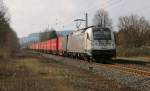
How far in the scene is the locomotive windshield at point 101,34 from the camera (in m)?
33.1

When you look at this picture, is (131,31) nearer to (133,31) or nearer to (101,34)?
(133,31)

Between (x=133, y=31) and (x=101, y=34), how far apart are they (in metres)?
49.9

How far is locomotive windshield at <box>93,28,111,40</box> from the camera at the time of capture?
33.1 meters

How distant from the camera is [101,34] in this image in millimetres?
33312

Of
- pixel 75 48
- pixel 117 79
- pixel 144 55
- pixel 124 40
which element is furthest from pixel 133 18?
pixel 117 79

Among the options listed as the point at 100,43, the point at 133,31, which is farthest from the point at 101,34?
the point at 133,31

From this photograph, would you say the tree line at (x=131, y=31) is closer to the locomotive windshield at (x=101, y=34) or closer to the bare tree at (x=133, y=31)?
the bare tree at (x=133, y=31)

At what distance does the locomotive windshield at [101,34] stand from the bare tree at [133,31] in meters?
39.7

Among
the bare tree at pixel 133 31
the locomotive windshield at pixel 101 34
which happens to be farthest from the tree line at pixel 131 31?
the locomotive windshield at pixel 101 34

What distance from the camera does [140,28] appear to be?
87562 millimetres

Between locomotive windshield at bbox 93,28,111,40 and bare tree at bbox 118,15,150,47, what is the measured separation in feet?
130

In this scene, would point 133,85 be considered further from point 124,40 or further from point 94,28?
point 124,40

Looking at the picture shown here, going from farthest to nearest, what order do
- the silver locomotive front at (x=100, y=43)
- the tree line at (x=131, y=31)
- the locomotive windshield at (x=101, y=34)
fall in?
the tree line at (x=131, y=31), the locomotive windshield at (x=101, y=34), the silver locomotive front at (x=100, y=43)

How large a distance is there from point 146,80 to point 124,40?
197 ft
